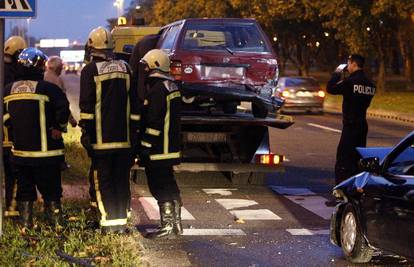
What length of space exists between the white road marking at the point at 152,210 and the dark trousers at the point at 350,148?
82.4 inches

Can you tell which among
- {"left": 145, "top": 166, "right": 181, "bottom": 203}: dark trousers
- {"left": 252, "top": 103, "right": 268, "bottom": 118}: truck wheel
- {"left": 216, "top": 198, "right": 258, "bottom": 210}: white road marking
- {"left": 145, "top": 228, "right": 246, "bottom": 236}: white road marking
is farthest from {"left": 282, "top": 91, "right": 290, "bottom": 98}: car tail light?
{"left": 145, "top": 166, "right": 181, "bottom": 203}: dark trousers

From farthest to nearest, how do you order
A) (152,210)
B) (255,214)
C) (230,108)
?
(230,108) → (152,210) → (255,214)

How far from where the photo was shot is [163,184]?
8703mm

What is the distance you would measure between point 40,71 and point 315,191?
17.9 ft

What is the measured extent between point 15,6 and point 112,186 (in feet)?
6.40

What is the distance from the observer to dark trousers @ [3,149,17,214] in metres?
8.89

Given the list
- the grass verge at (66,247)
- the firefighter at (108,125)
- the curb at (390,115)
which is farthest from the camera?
the curb at (390,115)

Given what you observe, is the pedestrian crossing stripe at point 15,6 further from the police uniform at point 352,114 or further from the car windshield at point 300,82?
the car windshield at point 300,82

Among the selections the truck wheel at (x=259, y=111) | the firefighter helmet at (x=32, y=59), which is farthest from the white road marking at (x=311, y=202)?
the firefighter helmet at (x=32, y=59)

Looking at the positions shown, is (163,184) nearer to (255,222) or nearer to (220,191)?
(255,222)

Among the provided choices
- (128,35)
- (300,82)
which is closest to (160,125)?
(128,35)

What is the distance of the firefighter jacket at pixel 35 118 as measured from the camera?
837 cm

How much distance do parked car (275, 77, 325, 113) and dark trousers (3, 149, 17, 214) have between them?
78.3ft

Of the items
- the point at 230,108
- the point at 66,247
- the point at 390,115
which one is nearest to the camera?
the point at 66,247
